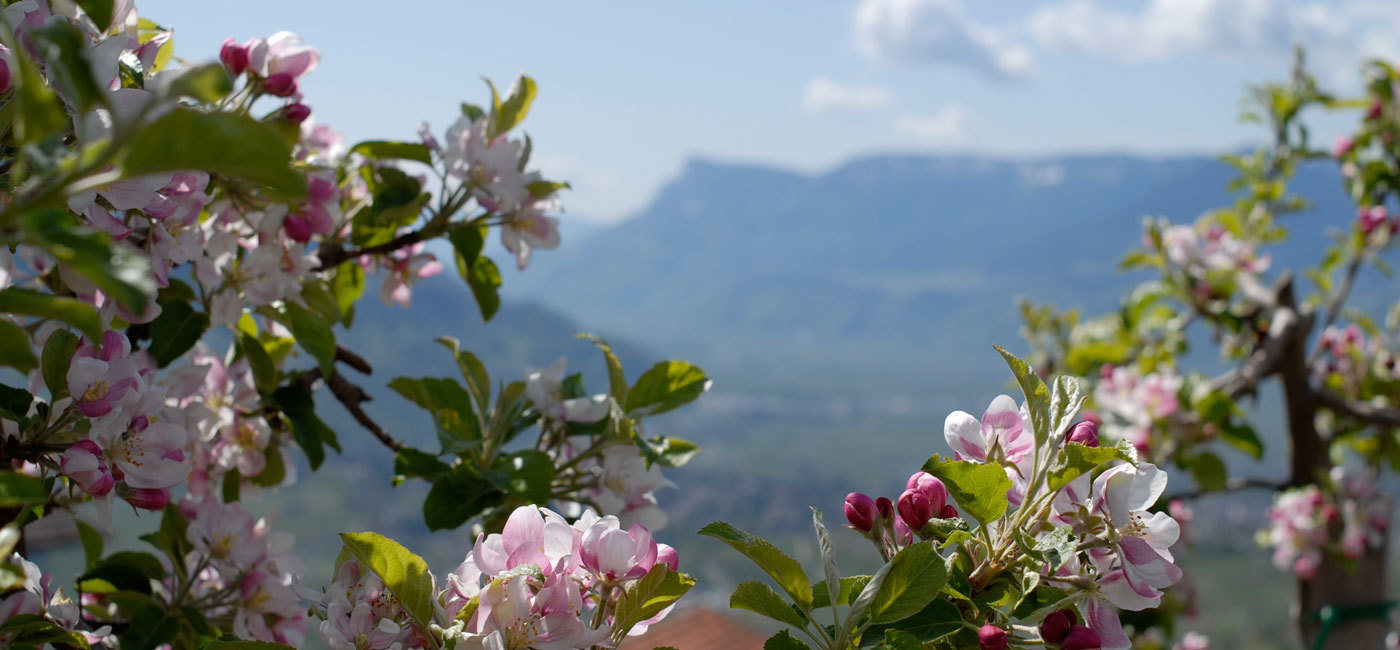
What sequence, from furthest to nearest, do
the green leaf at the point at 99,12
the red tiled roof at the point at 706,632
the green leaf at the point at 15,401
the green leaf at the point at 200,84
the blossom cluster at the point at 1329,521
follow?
the red tiled roof at the point at 706,632 → the blossom cluster at the point at 1329,521 → the green leaf at the point at 15,401 → the green leaf at the point at 99,12 → the green leaf at the point at 200,84

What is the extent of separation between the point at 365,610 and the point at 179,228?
19.2 inches

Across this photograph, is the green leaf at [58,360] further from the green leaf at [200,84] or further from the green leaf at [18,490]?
the green leaf at [200,84]

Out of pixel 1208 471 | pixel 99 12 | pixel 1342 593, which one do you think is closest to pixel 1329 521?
pixel 1342 593

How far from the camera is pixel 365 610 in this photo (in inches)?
27.8

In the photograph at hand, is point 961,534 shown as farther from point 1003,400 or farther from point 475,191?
point 475,191

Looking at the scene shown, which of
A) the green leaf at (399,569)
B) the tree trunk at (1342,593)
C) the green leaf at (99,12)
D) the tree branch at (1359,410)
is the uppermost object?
the green leaf at (99,12)

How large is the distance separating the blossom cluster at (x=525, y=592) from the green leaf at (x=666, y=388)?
0.43 meters

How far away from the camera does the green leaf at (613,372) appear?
110 cm

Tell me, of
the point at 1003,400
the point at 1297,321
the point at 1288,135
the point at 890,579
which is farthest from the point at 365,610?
the point at 1288,135

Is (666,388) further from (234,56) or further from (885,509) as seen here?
(234,56)

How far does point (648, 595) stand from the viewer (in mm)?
690

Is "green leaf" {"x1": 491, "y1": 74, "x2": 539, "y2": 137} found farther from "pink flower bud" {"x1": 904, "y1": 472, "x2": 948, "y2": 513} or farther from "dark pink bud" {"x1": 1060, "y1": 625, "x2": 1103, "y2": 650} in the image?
"dark pink bud" {"x1": 1060, "y1": 625, "x2": 1103, "y2": 650}

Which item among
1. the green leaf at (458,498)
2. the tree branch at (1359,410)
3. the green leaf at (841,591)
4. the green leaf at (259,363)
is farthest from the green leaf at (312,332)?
the tree branch at (1359,410)

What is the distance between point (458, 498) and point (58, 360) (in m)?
0.43
